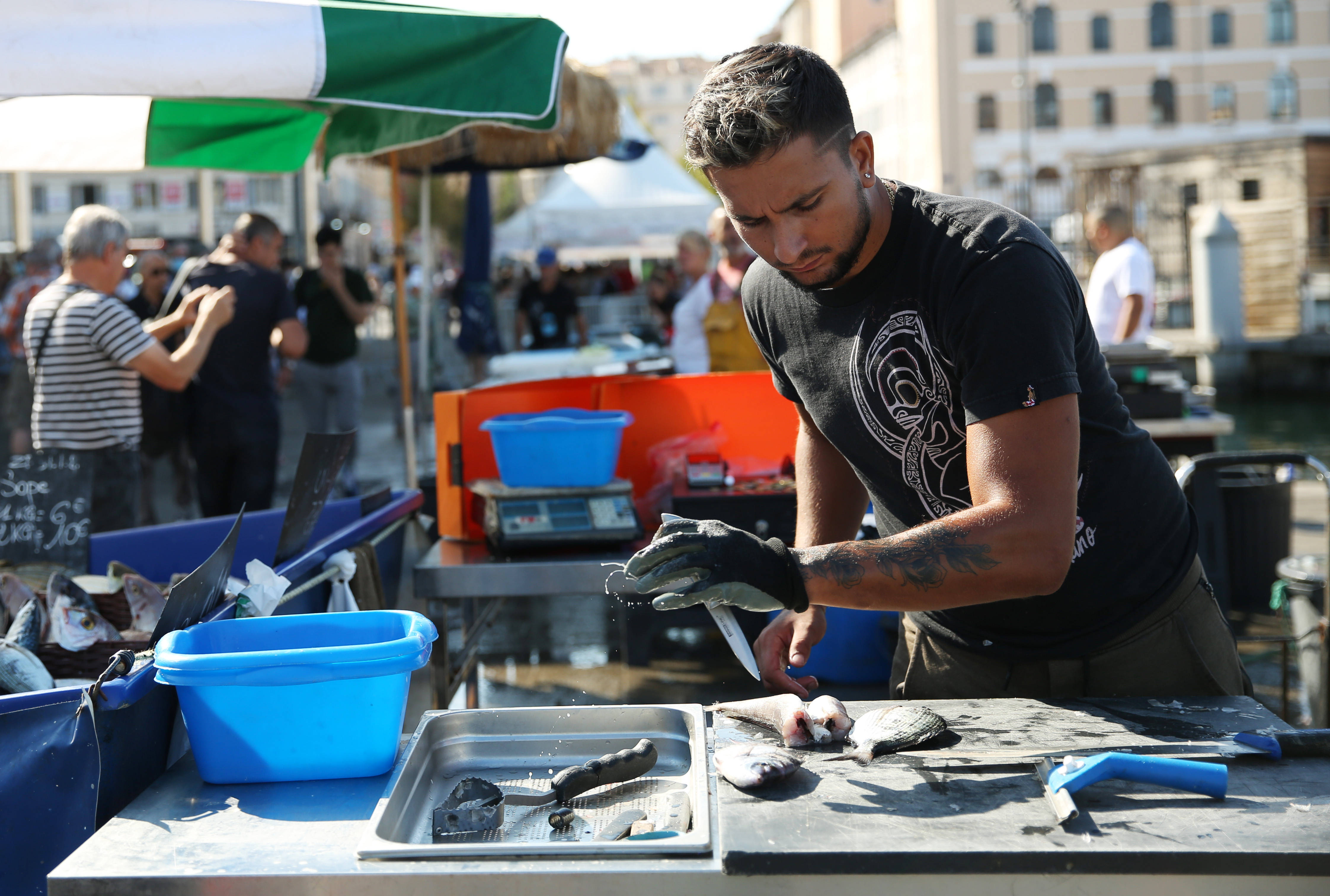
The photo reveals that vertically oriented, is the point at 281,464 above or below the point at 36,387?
below

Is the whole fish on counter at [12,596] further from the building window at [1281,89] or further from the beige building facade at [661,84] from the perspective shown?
the beige building facade at [661,84]

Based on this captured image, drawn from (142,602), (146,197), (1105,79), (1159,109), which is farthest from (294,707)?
(1159,109)

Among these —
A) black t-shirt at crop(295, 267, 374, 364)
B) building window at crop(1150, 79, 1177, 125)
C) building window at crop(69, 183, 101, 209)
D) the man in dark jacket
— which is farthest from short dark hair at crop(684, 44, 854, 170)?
building window at crop(1150, 79, 1177, 125)

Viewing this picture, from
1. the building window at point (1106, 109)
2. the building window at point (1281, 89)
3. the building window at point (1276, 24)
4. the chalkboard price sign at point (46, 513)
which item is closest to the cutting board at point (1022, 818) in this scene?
the chalkboard price sign at point (46, 513)

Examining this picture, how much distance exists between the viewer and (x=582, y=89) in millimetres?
6855

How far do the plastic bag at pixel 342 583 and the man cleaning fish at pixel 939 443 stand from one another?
113cm

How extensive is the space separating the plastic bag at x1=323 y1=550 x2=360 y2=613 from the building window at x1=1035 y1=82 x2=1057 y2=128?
4645cm

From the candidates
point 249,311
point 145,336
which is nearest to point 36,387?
point 145,336

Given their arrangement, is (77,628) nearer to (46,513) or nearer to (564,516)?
(46,513)

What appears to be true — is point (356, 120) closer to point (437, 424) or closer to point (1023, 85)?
point (437, 424)

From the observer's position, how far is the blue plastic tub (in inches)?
138

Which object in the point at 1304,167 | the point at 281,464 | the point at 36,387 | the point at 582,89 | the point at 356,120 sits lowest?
the point at 281,464

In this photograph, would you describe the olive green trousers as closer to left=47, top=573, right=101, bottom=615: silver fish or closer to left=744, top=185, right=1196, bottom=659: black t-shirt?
left=744, top=185, right=1196, bottom=659: black t-shirt

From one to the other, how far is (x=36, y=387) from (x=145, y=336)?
526 millimetres
